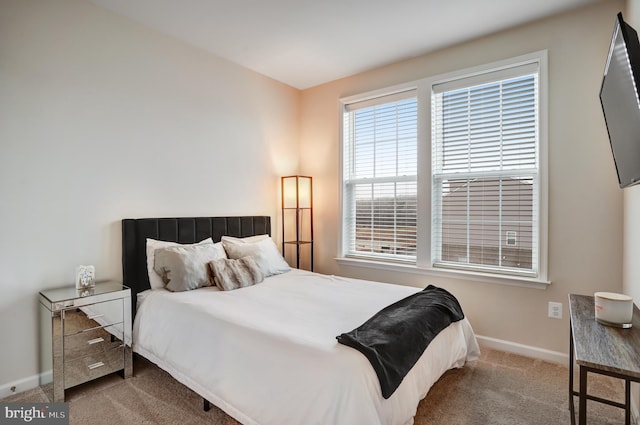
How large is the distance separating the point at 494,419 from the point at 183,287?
86.9 inches

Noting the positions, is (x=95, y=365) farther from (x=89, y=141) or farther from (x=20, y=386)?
(x=89, y=141)

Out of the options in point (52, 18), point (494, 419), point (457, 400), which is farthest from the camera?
point (52, 18)

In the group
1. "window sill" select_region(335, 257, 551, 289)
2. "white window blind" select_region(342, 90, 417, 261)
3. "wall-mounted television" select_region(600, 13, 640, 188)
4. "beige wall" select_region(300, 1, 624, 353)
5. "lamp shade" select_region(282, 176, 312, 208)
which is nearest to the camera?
"wall-mounted television" select_region(600, 13, 640, 188)

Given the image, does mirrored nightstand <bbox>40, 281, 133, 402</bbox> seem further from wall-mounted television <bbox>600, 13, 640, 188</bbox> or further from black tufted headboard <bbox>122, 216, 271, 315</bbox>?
wall-mounted television <bbox>600, 13, 640, 188</bbox>

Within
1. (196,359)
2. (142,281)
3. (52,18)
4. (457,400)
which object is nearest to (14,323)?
(142,281)

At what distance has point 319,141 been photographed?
161 inches

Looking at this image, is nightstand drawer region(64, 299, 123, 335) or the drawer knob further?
the drawer knob

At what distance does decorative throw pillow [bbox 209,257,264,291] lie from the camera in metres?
2.62

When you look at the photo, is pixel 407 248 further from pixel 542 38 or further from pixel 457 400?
pixel 542 38

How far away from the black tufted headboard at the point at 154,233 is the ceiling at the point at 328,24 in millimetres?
1613

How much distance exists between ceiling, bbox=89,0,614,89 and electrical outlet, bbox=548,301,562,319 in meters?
2.26

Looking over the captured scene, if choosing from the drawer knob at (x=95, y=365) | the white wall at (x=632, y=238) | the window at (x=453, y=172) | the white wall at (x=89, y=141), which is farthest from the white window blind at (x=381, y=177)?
the drawer knob at (x=95, y=365)

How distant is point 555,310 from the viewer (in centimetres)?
267

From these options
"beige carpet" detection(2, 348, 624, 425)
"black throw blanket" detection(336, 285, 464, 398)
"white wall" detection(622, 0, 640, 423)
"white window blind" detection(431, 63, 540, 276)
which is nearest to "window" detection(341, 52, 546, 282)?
"white window blind" detection(431, 63, 540, 276)
